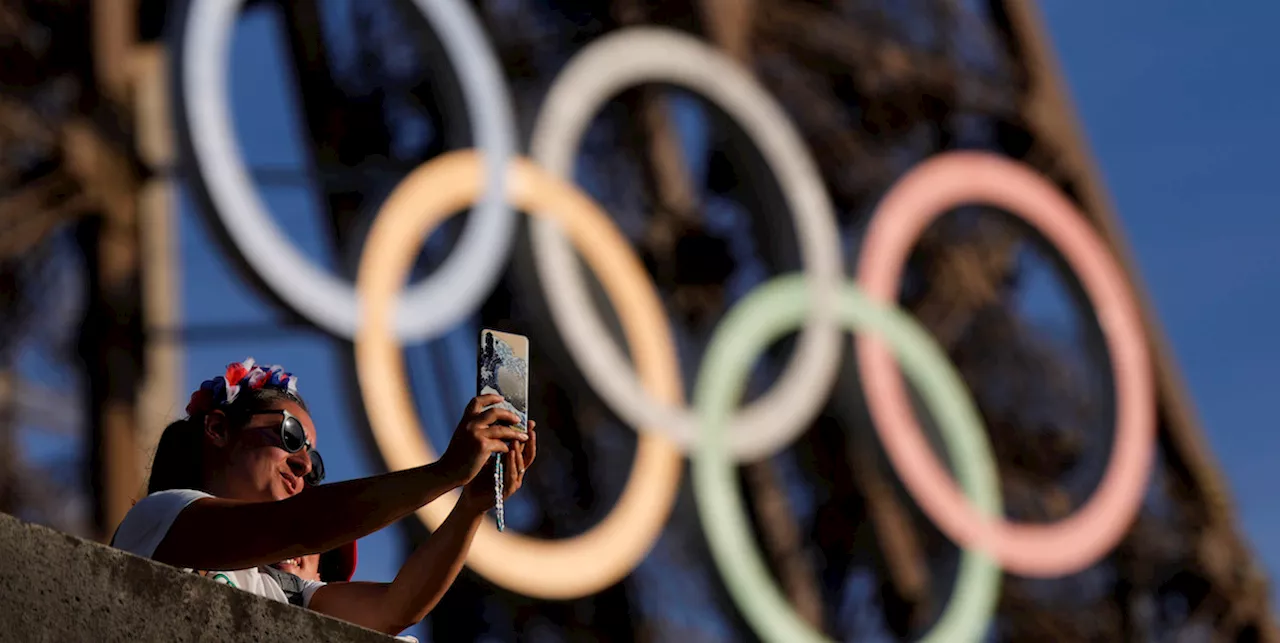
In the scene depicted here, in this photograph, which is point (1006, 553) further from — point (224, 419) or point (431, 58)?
point (224, 419)

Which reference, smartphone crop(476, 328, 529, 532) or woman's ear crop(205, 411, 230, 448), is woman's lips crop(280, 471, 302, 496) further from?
smartphone crop(476, 328, 529, 532)

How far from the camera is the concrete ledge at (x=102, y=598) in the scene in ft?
11.9

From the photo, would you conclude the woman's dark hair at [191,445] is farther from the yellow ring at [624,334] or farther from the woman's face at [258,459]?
the yellow ring at [624,334]

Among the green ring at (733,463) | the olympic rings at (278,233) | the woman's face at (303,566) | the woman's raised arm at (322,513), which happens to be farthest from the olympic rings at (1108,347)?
the woman's raised arm at (322,513)

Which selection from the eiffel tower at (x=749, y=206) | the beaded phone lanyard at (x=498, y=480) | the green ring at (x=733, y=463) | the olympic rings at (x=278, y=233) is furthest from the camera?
the green ring at (x=733, y=463)

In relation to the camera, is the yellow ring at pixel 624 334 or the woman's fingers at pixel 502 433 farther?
the yellow ring at pixel 624 334

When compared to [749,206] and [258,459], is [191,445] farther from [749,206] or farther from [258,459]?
[749,206]

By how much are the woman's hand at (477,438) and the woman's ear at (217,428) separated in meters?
0.59

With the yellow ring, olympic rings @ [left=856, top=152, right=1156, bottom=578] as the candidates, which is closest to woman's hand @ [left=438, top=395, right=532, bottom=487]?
the yellow ring

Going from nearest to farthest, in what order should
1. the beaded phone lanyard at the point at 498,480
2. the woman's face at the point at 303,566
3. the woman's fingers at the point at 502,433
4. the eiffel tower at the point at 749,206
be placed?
the woman's fingers at the point at 502,433, the beaded phone lanyard at the point at 498,480, the woman's face at the point at 303,566, the eiffel tower at the point at 749,206

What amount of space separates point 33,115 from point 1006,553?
28.8ft

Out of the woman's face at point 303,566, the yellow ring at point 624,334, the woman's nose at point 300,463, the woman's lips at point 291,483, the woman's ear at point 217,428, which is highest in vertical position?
the yellow ring at point 624,334

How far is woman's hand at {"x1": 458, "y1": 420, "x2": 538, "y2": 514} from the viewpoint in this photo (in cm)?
412

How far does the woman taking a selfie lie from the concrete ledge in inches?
4.2
